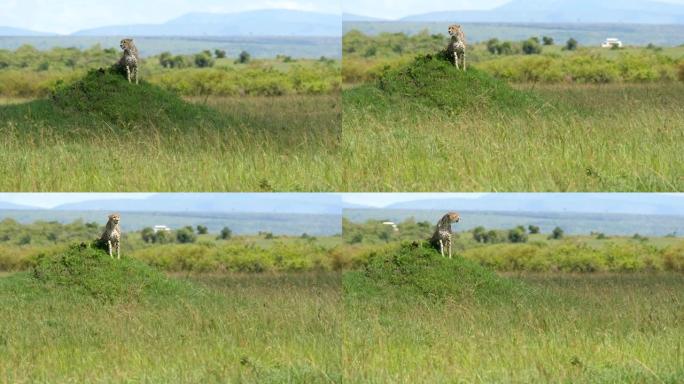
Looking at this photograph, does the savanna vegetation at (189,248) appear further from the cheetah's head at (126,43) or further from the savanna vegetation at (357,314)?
the cheetah's head at (126,43)

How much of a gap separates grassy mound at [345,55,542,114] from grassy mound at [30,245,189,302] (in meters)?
3.83

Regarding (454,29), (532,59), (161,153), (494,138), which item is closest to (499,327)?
(494,138)

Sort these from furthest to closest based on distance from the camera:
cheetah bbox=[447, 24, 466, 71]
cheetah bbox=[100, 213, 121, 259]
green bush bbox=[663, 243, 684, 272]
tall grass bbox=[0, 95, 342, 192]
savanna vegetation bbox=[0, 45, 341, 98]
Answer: savanna vegetation bbox=[0, 45, 341, 98] < green bush bbox=[663, 243, 684, 272] < cheetah bbox=[447, 24, 466, 71] < cheetah bbox=[100, 213, 121, 259] < tall grass bbox=[0, 95, 342, 192]

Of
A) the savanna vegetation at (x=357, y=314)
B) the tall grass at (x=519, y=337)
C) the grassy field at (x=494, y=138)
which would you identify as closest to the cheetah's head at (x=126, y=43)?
the savanna vegetation at (x=357, y=314)

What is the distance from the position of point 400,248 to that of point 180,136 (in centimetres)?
359

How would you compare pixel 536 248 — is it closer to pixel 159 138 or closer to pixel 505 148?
pixel 505 148

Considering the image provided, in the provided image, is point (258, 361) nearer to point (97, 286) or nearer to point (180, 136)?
point (97, 286)

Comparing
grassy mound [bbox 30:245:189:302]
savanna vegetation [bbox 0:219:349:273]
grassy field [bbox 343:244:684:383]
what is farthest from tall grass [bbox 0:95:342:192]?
savanna vegetation [bbox 0:219:349:273]

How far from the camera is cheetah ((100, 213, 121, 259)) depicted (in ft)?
58.4

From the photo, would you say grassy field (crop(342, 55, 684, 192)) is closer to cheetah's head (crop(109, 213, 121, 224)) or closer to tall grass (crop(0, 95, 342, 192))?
tall grass (crop(0, 95, 342, 192))

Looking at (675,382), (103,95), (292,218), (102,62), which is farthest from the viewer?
(102,62)

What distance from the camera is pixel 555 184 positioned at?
595 inches

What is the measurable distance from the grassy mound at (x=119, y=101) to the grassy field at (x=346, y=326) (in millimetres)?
2339

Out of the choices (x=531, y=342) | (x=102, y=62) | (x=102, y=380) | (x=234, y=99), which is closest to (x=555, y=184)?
(x=531, y=342)
